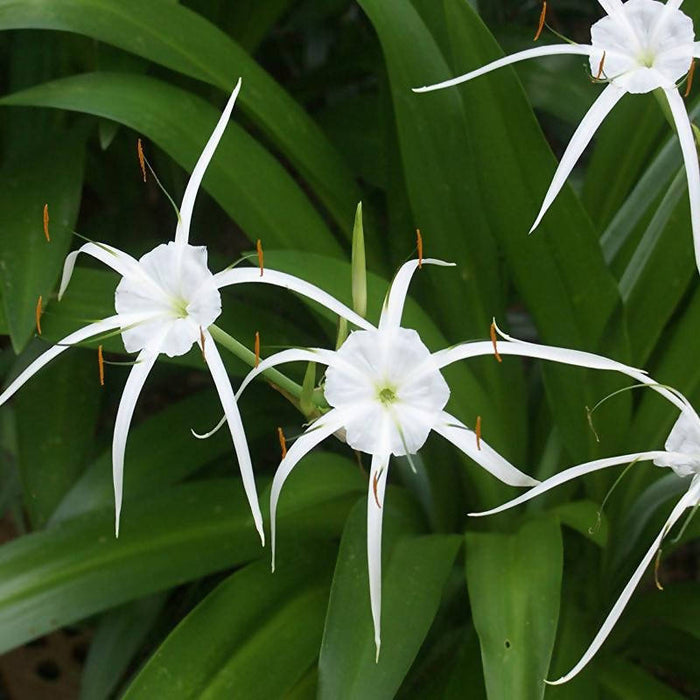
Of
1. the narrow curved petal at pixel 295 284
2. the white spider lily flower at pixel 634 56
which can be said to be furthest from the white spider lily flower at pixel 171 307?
the white spider lily flower at pixel 634 56

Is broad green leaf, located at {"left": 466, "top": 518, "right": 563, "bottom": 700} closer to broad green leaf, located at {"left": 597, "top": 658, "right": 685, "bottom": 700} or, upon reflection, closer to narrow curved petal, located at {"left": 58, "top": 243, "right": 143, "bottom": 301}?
broad green leaf, located at {"left": 597, "top": 658, "right": 685, "bottom": 700}

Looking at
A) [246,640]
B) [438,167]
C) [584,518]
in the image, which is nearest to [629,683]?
[584,518]

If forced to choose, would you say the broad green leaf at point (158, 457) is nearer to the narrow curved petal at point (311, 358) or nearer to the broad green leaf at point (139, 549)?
the broad green leaf at point (139, 549)

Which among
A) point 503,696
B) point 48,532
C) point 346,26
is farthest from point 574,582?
point 346,26

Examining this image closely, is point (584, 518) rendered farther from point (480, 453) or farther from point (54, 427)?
point (54, 427)

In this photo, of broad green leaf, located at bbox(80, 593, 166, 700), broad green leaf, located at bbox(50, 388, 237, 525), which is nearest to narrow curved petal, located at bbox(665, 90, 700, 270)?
broad green leaf, located at bbox(50, 388, 237, 525)

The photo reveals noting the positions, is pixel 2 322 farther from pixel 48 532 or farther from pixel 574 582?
pixel 574 582
